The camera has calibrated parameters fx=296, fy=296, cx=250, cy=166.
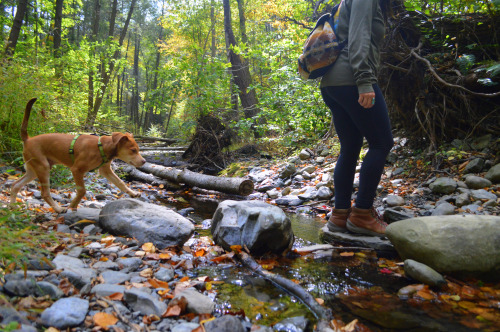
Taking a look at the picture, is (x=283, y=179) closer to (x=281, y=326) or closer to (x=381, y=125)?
(x=381, y=125)

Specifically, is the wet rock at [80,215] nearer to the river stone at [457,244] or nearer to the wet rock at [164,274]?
the wet rock at [164,274]

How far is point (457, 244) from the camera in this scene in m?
2.29

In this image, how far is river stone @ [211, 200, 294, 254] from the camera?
2.91 metres

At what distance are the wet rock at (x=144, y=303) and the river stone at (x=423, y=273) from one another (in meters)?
1.87

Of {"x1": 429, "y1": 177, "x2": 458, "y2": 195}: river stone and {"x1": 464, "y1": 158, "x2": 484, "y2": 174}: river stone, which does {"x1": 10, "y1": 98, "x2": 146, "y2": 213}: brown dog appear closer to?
{"x1": 429, "y1": 177, "x2": 458, "y2": 195}: river stone

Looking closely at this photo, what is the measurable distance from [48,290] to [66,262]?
451 millimetres

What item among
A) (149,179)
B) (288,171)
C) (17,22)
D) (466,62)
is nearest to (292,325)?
(466,62)

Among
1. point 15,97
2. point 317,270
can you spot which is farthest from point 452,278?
point 15,97

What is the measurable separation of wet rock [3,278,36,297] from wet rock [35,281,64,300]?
0.08ft

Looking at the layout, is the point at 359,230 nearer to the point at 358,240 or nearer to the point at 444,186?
the point at 358,240

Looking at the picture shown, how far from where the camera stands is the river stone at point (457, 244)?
2.22 metres

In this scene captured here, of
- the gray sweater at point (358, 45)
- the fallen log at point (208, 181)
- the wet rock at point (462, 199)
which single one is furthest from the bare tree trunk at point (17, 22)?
the wet rock at point (462, 199)

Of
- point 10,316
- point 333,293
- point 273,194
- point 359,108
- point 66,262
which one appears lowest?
point 273,194

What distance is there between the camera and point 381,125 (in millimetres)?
2834
